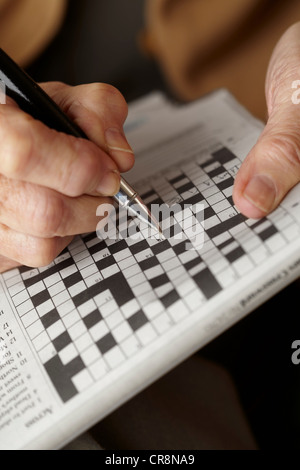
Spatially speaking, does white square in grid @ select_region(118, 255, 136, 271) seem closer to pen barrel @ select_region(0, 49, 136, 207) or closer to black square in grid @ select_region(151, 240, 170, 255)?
black square in grid @ select_region(151, 240, 170, 255)

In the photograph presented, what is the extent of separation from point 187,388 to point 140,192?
326 millimetres

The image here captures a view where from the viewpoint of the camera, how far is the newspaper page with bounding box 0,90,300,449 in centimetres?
47

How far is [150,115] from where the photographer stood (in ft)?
2.93

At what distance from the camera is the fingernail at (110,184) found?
50 centimetres

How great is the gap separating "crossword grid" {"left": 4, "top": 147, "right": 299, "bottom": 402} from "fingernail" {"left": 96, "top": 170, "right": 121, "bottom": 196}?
87 mm

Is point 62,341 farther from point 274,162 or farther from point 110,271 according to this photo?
point 274,162

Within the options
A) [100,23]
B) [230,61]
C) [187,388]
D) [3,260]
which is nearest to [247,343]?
[187,388]

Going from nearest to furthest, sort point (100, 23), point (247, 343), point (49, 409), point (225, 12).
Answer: point (49, 409) < point (247, 343) < point (225, 12) < point (100, 23)

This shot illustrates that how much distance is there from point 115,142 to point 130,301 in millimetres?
194

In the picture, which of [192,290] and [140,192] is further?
[140,192]

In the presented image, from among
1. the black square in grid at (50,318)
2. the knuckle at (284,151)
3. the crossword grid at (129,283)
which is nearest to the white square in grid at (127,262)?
the crossword grid at (129,283)

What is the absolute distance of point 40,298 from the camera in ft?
1.83

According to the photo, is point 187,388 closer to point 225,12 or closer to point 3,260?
point 3,260

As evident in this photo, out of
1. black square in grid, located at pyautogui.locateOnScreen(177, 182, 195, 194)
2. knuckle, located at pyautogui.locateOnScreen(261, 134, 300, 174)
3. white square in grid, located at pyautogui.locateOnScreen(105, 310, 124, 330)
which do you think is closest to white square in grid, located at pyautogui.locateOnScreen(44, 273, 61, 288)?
white square in grid, located at pyautogui.locateOnScreen(105, 310, 124, 330)
